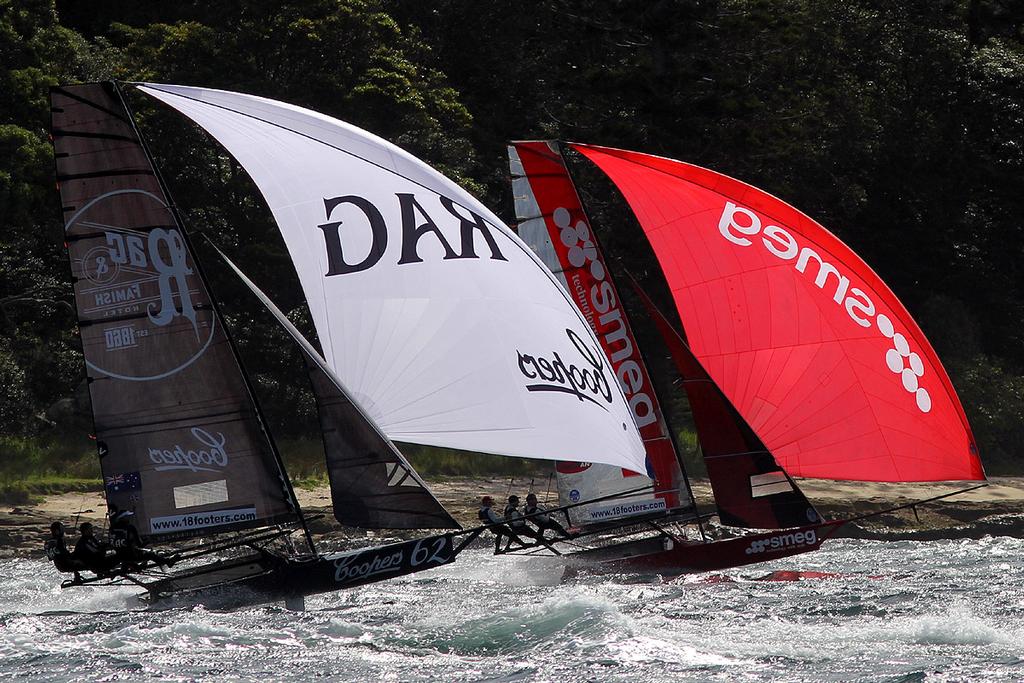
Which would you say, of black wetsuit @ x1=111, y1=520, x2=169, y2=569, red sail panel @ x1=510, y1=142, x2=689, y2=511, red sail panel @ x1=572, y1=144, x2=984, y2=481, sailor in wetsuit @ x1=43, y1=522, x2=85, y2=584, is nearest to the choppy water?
black wetsuit @ x1=111, y1=520, x2=169, y2=569

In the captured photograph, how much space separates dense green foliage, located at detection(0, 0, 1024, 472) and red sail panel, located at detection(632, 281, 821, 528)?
10.7m

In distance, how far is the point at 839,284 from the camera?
53.1ft

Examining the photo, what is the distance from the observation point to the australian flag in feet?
45.9

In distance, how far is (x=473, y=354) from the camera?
13352 mm

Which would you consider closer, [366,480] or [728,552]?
[366,480]

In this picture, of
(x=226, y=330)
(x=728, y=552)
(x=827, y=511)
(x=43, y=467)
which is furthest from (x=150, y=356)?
(x=827, y=511)

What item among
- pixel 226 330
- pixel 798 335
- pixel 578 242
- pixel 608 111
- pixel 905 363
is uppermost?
pixel 608 111

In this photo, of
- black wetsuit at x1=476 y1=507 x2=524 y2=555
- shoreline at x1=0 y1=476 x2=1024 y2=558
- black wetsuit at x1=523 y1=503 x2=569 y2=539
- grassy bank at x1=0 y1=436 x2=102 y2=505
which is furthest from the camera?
grassy bank at x1=0 y1=436 x2=102 y2=505

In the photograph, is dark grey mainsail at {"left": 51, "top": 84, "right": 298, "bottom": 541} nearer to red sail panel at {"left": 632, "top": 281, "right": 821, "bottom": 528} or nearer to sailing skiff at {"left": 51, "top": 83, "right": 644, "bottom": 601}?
sailing skiff at {"left": 51, "top": 83, "right": 644, "bottom": 601}

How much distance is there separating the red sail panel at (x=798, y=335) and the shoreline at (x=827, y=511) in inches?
205

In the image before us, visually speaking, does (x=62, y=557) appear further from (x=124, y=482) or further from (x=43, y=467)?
(x=43, y=467)

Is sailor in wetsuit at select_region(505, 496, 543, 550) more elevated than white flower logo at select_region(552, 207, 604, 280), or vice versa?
white flower logo at select_region(552, 207, 604, 280)

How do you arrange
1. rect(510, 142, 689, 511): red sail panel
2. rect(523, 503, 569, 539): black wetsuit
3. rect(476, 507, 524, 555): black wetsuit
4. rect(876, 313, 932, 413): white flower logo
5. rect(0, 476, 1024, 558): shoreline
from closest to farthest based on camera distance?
rect(476, 507, 524, 555): black wetsuit → rect(876, 313, 932, 413): white flower logo → rect(523, 503, 569, 539): black wetsuit → rect(510, 142, 689, 511): red sail panel → rect(0, 476, 1024, 558): shoreline

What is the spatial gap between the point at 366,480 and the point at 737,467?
4709 mm
